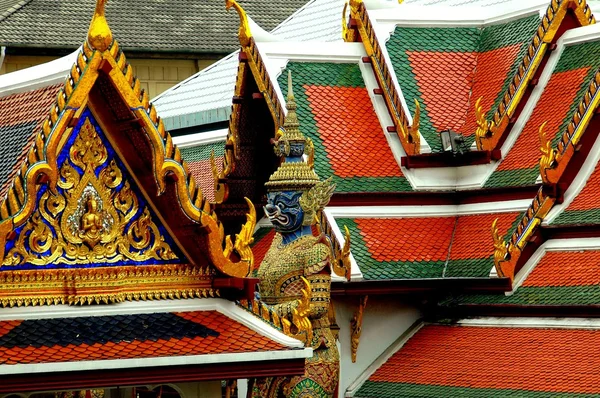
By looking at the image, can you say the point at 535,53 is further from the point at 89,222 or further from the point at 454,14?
the point at 89,222

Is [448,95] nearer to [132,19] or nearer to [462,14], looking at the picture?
[462,14]

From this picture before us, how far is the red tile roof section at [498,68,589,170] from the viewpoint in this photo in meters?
18.5

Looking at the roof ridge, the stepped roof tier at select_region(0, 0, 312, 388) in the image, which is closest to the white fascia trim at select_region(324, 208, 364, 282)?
the stepped roof tier at select_region(0, 0, 312, 388)

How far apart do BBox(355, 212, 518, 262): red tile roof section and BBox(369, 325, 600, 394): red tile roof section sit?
0.83 m

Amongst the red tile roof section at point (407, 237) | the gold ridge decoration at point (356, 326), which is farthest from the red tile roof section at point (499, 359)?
the red tile roof section at point (407, 237)

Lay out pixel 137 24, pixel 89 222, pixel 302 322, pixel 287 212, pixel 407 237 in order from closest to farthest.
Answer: pixel 89 222 < pixel 302 322 < pixel 287 212 < pixel 407 237 < pixel 137 24

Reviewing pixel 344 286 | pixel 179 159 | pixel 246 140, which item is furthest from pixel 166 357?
pixel 246 140

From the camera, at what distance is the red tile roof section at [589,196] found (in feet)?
57.3

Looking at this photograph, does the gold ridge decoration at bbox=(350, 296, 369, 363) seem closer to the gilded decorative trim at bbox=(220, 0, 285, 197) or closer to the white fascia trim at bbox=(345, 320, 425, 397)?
the white fascia trim at bbox=(345, 320, 425, 397)

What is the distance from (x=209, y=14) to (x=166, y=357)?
26868 millimetres

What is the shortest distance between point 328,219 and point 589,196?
102 inches

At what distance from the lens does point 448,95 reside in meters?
20.0

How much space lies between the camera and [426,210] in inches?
754

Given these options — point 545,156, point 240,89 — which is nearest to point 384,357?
point 545,156
